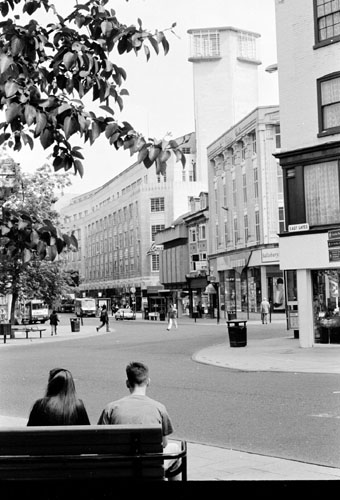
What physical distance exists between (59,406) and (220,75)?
2.67m

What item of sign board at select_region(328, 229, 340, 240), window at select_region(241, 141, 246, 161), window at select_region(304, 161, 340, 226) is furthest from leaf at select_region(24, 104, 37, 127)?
window at select_region(304, 161, 340, 226)

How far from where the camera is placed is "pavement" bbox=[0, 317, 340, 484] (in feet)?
19.4

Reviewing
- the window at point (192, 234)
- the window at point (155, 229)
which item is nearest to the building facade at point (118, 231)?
the window at point (155, 229)

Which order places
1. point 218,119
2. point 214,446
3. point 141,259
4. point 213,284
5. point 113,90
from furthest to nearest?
point 213,284 < point 214,446 < point 141,259 < point 218,119 < point 113,90

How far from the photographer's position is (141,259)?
237 inches

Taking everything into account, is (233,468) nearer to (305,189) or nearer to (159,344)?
(305,189)

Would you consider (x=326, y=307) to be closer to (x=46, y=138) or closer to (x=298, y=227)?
(x=298, y=227)

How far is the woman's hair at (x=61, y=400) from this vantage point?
14.4 ft

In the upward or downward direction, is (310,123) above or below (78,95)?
above

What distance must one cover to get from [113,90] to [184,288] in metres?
57.8

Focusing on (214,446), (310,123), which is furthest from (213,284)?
(214,446)

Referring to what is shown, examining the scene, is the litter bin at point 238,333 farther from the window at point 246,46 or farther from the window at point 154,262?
the window at point 246,46

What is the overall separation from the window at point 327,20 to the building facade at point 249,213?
63.4 inches

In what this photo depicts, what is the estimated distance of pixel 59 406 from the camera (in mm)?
4426
